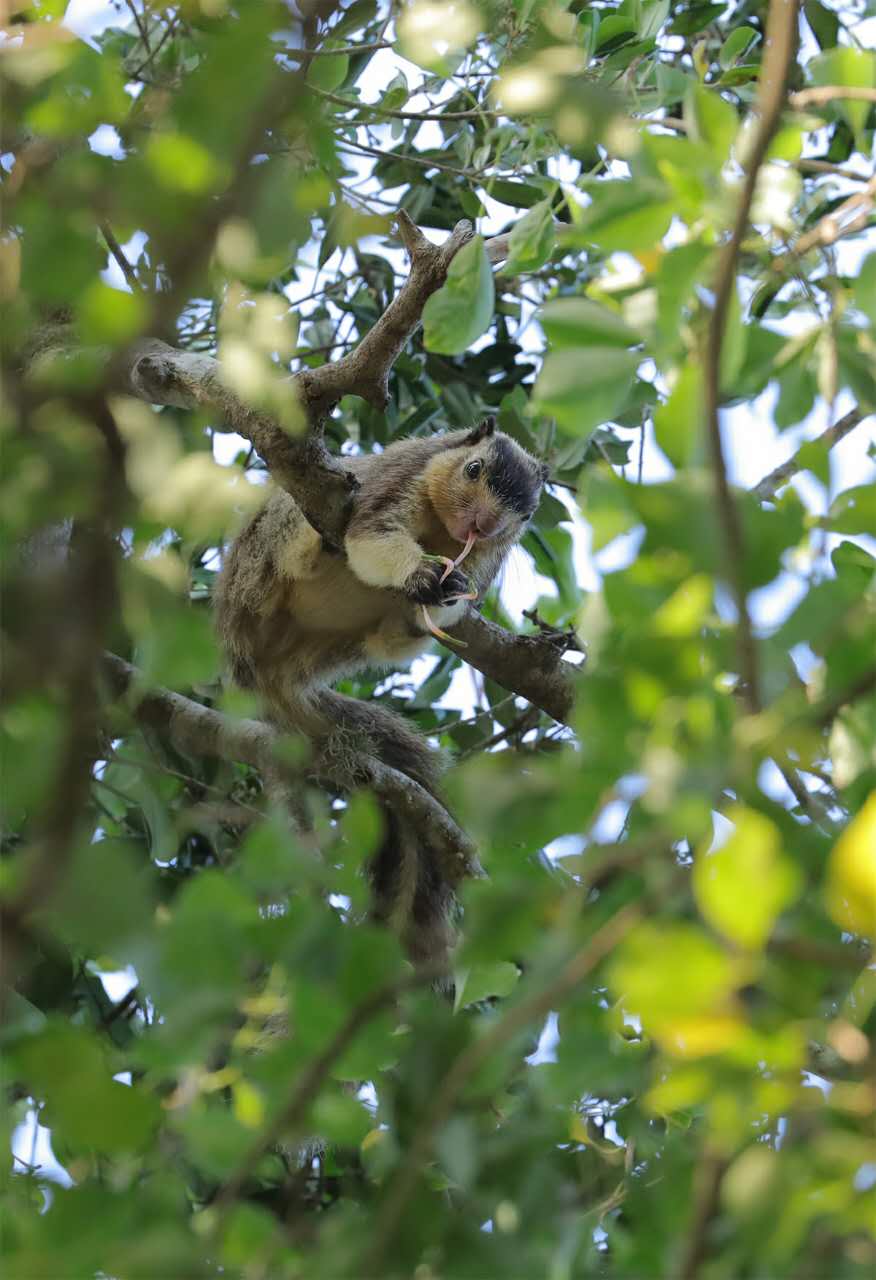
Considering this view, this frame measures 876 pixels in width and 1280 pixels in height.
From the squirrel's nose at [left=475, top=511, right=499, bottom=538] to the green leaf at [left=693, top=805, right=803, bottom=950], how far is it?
127 inches

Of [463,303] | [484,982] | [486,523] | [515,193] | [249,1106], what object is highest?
[463,303]

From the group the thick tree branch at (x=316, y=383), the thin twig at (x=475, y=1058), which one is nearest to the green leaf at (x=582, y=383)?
the thin twig at (x=475, y=1058)

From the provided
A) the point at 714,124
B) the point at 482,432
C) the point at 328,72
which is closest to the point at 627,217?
the point at 714,124

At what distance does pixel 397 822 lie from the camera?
3.69 metres

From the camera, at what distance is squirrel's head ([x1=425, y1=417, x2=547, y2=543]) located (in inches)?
157

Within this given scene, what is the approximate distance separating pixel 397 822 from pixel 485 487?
0.98 metres

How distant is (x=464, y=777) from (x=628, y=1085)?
0.91ft

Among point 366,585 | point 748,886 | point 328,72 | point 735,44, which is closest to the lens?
point 748,886

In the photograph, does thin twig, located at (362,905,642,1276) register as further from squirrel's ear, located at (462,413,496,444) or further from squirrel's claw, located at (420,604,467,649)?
squirrel's ear, located at (462,413,496,444)

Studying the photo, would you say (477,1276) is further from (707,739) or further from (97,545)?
(97,545)

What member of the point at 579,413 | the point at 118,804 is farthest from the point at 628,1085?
the point at 118,804

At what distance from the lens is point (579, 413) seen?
1.17 metres

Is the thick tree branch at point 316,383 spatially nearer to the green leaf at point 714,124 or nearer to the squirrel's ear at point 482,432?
the squirrel's ear at point 482,432

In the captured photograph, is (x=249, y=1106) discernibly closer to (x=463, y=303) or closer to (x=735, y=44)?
(x=463, y=303)
